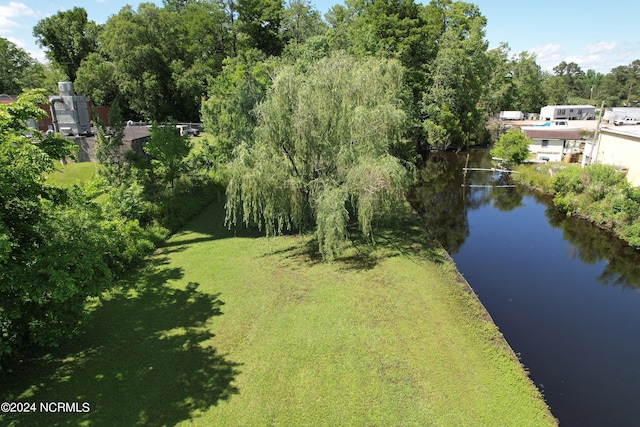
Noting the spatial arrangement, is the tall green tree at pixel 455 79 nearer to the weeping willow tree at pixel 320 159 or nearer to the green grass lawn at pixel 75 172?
the weeping willow tree at pixel 320 159

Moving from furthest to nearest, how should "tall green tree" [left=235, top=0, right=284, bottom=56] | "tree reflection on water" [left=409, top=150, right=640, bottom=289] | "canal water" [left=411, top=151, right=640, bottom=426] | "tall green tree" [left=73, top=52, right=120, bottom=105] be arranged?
"tall green tree" [left=235, top=0, right=284, bottom=56]
"tall green tree" [left=73, top=52, right=120, bottom=105]
"tree reflection on water" [left=409, top=150, right=640, bottom=289]
"canal water" [left=411, top=151, right=640, bottom=426]

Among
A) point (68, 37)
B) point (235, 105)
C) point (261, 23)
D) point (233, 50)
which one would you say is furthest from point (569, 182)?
point (68, 37)

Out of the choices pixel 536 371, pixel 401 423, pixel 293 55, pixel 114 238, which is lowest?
pixel 536 371

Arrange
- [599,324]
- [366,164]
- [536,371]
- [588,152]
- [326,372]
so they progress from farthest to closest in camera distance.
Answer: [588,152], [366,164], [599,324], [536,371], [326,372]

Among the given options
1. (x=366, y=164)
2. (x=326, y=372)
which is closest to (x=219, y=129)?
(x=366, y=164)

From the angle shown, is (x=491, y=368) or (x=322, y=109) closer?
(x=491, y=368)

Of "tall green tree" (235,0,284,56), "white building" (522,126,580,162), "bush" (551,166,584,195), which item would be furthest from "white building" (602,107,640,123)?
"tall green tree" (235,0,284,56)

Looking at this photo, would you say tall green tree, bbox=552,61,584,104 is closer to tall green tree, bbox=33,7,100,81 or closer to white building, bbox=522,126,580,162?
white building, bbox=522,126,580,162

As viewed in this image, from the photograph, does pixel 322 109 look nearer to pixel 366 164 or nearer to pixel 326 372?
pixel 366 164
